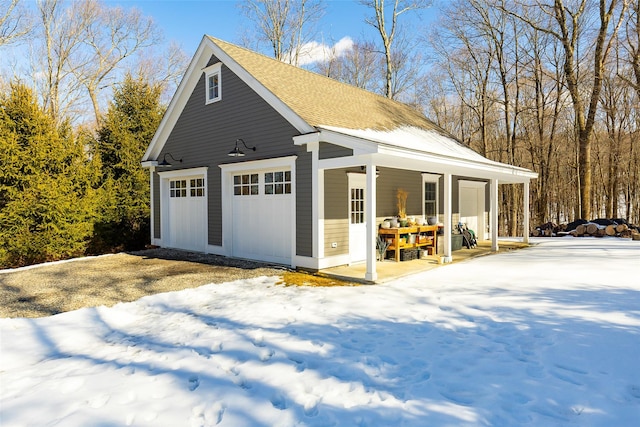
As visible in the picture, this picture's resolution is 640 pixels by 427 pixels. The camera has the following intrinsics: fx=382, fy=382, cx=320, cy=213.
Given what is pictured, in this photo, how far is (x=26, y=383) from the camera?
10.3 ft

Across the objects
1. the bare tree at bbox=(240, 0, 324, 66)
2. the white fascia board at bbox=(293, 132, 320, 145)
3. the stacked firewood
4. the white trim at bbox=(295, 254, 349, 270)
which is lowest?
the white trim at bbox=(295, 254, 349, 270)

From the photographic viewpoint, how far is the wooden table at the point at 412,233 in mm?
8625

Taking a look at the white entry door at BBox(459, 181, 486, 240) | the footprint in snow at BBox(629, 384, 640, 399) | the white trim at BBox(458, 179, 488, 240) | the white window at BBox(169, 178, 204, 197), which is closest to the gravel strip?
the white window at BBox(169, 178, 204, 197)

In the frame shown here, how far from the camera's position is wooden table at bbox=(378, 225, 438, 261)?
8.62 meters

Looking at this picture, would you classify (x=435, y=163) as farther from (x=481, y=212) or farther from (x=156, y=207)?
(x=156, y=207)

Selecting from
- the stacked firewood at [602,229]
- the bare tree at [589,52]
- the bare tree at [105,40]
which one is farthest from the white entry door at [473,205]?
the bare tree at [105,40]

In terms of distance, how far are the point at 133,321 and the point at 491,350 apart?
4.18 metres

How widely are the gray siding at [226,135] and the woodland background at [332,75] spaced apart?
315 cm

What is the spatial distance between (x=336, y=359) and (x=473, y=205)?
36.3 feet

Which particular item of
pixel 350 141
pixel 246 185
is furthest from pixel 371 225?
pixel 246 185

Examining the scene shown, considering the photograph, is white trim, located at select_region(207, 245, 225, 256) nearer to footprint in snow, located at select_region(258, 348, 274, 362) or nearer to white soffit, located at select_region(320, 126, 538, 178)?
white soffit, located at select_region(320, 126, 538, 178)

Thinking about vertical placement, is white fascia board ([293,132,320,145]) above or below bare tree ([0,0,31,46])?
below

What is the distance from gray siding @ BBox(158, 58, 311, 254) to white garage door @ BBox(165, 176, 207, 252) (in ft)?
1.45

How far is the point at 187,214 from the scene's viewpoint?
10859mm
